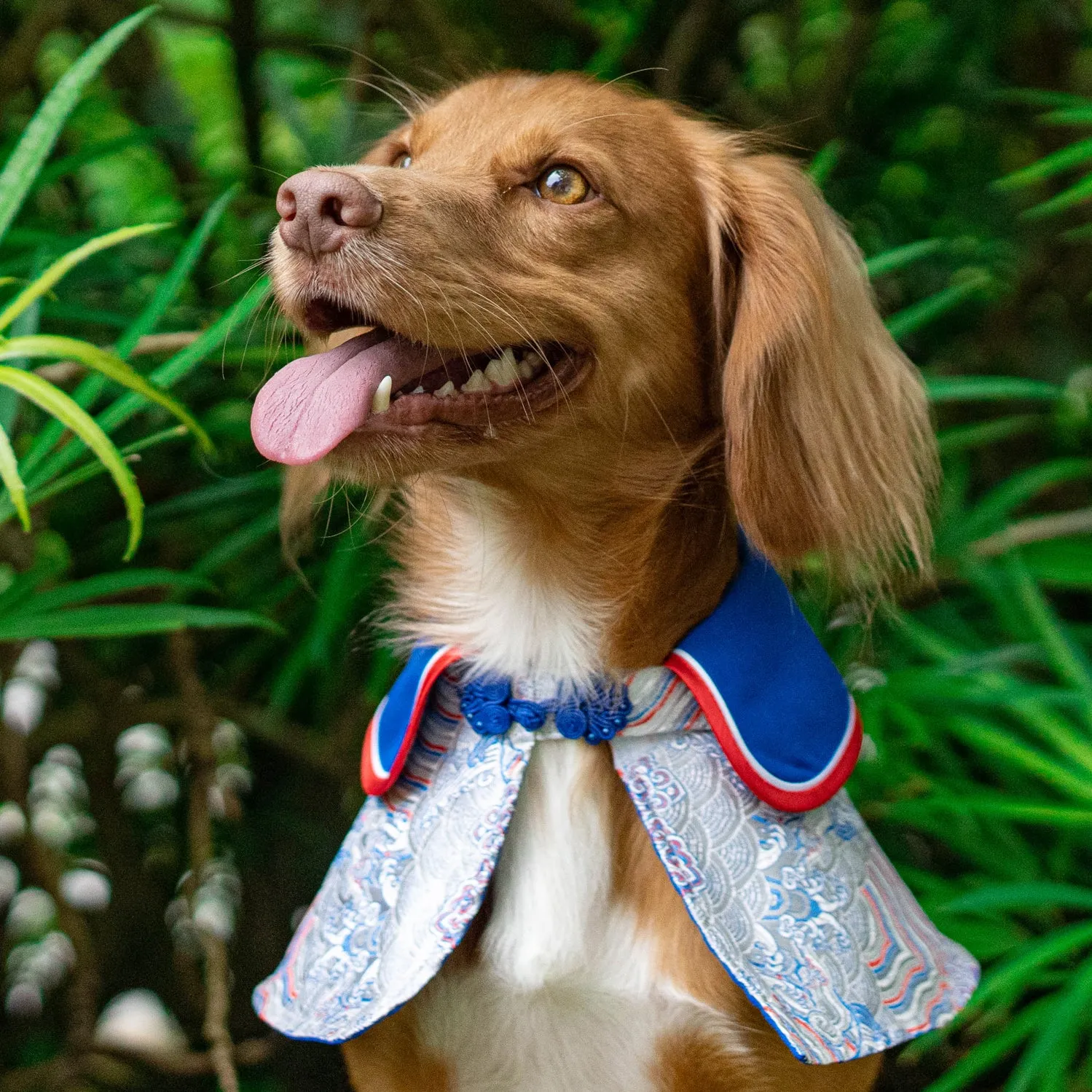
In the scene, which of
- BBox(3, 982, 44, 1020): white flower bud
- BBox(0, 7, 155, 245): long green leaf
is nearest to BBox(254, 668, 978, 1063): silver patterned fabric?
BBox(0, 7, 155, 245): long green leaf

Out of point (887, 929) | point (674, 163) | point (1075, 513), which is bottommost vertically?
point (1075, 513)

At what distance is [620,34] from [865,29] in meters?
0.53

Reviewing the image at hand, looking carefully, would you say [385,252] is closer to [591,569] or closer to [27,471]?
[591,569]

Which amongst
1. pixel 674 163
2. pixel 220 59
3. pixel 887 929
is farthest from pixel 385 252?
pixel 220 59

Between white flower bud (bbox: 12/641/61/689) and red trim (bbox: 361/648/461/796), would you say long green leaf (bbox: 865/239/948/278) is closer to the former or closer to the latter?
red trim (bbox: 361/648/461/796)

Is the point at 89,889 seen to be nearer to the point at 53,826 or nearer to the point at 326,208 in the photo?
the point at 53,826

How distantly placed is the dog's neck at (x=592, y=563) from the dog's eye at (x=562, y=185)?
31 cm

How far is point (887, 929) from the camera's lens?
1675 mm

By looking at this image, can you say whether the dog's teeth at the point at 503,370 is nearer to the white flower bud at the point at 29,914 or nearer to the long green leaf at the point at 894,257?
the long green leaf at the point at 894,257

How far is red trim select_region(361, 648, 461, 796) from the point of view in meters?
1.66

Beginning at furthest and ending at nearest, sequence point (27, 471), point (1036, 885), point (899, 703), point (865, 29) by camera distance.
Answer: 1. point (865, 29)
2. point (899, 703)
3. point (1036, 885)
4. point (27, 471)

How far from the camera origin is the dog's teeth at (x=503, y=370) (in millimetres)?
1533

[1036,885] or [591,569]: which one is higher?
[591,569]

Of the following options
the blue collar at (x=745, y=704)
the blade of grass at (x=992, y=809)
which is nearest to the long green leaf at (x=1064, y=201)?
the blade of grass at (x=992, y=809)
